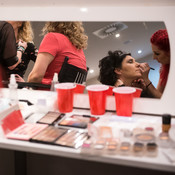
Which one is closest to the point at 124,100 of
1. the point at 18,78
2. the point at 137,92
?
the point at 137,92

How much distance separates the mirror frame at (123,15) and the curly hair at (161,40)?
0.07 feet

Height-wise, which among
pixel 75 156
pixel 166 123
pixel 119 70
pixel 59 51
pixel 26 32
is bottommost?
pixel 75 156

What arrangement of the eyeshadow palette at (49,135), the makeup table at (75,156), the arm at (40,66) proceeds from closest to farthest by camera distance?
the makeup table at (75,156) < the eyeshadow palette at (49,135) < the arm at (40,66)

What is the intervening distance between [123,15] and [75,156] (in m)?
0.77

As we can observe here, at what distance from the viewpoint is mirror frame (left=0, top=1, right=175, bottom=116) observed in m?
1.44

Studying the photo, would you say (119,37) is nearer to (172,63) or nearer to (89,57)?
(89,57)

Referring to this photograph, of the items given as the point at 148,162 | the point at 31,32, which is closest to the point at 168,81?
the point at 148,162

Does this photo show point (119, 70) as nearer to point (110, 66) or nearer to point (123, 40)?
point (110, 66)

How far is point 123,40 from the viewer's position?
149cm

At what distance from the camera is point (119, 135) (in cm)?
A: 129

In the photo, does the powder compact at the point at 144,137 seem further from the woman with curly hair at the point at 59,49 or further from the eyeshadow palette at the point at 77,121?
the woman with curly hair at the point at 59,49

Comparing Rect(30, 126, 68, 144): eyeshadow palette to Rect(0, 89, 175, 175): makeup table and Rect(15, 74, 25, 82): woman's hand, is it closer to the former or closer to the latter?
Rect(0, 89, 175, 175): makeup table

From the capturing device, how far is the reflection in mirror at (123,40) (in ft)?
4.81

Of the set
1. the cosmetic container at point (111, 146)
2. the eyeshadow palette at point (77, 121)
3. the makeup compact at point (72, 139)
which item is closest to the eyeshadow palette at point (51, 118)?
the eyeshadow palette at point (77, 121)
